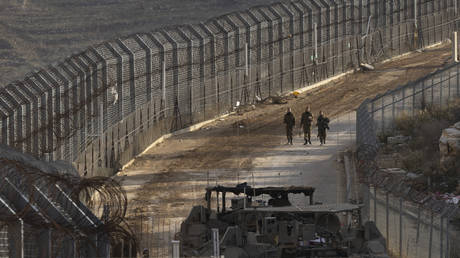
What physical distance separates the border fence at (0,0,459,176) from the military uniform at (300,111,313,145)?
488cm

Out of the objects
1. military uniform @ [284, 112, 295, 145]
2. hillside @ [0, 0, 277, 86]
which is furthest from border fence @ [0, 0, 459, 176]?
hillside @ [0, 0, 277, 86]

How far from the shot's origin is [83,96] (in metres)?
40.2

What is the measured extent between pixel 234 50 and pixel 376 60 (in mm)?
→ 11438

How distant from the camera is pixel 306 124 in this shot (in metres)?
43.8

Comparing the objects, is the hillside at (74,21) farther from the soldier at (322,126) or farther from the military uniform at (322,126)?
the military uniform at (322,126)

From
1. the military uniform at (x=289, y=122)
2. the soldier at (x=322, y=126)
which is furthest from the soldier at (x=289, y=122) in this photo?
the soldier at (x=322, y=126)

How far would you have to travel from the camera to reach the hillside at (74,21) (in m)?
86.6

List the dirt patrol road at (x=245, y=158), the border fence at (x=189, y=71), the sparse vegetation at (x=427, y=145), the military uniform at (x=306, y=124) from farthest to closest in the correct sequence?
the military uniform at (x=306, y=124) < the sparse vegetation at (x=427, y=145) < the dirt patrol road at (x=245, y=158) < the border fence at (x=189, y=71)

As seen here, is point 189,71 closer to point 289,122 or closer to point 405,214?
point 289,122

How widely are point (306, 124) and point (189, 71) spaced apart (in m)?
6.82

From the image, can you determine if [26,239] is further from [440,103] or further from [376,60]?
[376,60]

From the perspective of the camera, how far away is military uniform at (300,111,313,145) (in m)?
43.6

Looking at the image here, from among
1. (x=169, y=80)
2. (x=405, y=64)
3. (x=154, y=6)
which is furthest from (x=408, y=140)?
(x=154, y=6)

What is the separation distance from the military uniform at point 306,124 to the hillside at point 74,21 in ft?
128
